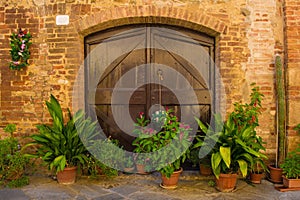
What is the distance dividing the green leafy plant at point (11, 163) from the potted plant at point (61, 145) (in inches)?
7.7

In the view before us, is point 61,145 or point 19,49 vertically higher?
point 19,49

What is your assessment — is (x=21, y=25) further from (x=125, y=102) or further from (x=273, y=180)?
(x=273, y=180)

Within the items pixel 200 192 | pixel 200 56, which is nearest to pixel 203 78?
pixel 200 56

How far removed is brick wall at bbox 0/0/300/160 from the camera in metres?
4.46

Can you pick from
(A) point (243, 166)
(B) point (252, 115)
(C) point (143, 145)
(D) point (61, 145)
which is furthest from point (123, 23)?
(A) point (243, 166)

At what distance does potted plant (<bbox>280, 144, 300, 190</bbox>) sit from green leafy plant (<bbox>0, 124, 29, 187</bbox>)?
3.88 m

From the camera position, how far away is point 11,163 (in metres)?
4.09

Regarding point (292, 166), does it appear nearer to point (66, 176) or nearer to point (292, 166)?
point (292, 166)

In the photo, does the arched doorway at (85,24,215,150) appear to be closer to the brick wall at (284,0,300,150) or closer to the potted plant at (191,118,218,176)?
the potted plant at (191,118,218,176)

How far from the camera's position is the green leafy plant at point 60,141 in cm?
404

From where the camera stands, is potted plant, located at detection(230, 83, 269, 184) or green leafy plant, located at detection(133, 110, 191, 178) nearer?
green leafy plant, located at detection(133, 110, 191, 178)

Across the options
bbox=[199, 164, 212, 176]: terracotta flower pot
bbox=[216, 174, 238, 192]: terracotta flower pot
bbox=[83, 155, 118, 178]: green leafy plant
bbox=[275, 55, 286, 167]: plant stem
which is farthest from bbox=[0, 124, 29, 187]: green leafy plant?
bbox=[275, 55, 286, 167]: plant stem

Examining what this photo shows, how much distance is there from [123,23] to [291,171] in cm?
353

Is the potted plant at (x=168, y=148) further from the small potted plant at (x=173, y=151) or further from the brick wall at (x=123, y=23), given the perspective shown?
the brick wall at (x=123, y=23)
